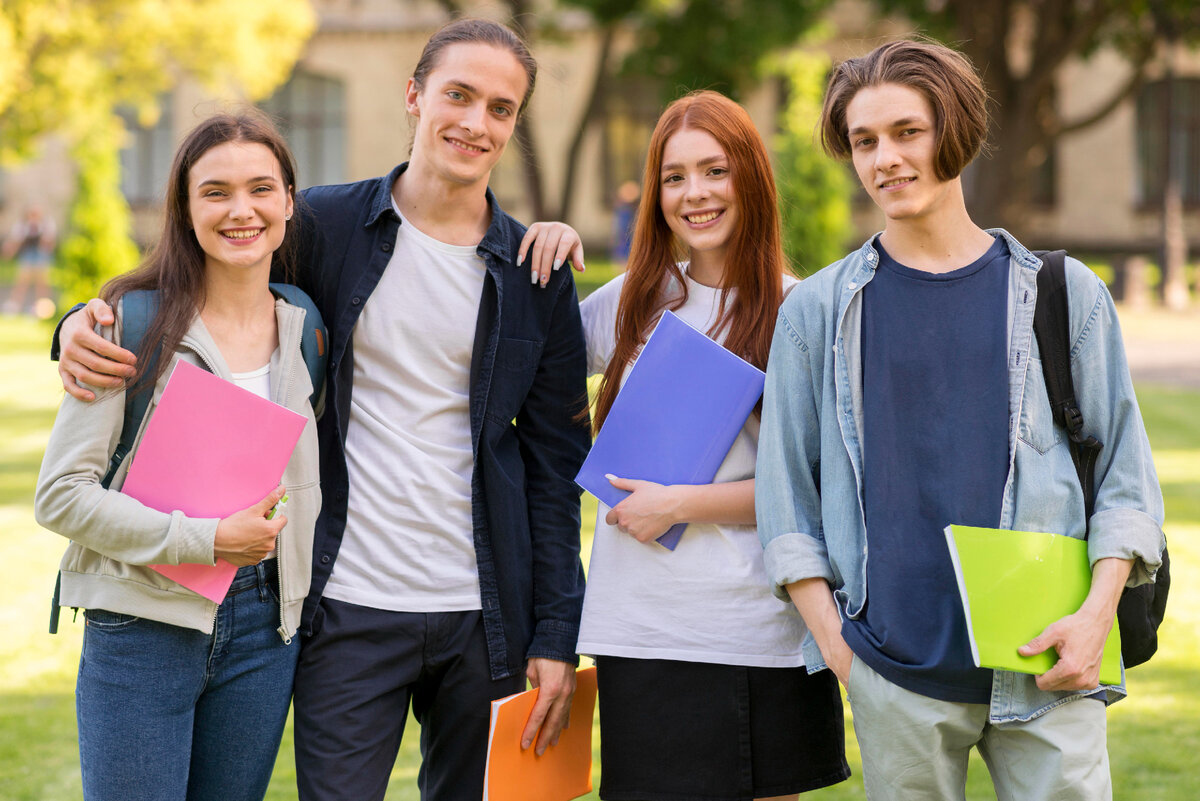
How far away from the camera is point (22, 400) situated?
11.7 meters

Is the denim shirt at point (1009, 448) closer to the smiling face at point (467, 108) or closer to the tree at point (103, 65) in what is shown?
the smiling face at point (467, 108)

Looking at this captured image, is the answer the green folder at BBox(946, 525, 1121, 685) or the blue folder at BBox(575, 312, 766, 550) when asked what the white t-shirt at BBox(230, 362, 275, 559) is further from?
the green folder at BBox(946, 525, 1121, 685)

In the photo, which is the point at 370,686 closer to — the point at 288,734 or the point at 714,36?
the point at 288,734

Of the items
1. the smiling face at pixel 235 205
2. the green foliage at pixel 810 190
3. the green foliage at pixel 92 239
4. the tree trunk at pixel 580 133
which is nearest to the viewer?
the smiling face at pixel 235 205

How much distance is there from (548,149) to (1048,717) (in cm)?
2841

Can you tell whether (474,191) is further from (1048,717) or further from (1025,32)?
(1025,32)

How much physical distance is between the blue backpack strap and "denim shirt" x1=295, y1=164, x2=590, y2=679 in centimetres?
3

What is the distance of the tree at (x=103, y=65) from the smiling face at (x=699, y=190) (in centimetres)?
1307

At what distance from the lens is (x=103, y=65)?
66.1 ft

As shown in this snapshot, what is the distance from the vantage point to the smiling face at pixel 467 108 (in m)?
2.70

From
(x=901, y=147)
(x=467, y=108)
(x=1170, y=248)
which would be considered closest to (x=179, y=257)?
(x=467, y=108)

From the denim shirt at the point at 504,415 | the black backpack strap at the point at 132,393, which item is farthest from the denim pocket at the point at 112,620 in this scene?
the denim shirt at the point at 504,415

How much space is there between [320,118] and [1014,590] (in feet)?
101

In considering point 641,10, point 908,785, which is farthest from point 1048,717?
point 641,10
